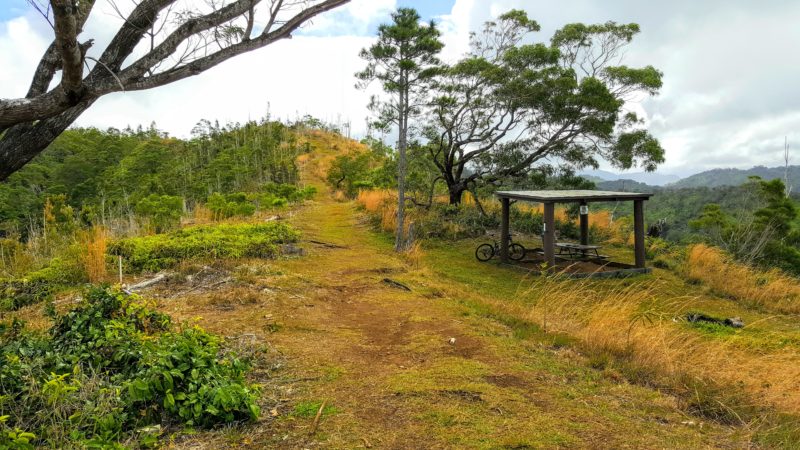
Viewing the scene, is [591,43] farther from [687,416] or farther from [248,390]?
[248,390]

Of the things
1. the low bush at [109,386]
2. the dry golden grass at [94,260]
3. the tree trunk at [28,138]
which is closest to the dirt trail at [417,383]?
the low bush at [109,386]

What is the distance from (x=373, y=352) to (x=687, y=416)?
2430 mm

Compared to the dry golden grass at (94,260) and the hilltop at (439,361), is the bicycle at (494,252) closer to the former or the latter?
the hilltop at (439,361)

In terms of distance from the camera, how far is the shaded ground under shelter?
405 inches

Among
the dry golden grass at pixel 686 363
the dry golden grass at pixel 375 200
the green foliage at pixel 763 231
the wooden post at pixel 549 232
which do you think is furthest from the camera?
the dry golden grass at pixel 375 200

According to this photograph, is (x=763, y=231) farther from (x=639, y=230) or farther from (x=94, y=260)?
(x=94, y=260)

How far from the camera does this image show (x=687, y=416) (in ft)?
10.9

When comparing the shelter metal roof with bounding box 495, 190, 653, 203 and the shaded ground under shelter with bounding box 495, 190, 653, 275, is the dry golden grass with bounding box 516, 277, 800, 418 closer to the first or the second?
the shaded ground under shelter with bounding box 495, 190, 653, 275

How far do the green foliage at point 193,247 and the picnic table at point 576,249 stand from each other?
6.28 metres

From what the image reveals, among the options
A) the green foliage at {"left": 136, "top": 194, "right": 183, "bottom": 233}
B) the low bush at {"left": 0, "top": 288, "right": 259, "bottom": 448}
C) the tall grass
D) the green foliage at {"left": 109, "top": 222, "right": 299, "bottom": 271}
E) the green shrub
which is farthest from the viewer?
the tall grass

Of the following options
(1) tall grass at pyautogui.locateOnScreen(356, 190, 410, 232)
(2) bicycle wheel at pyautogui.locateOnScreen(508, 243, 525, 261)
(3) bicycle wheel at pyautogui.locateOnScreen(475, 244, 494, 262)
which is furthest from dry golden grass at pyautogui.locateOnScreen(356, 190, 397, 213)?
(2) bicycle wheel at pyautogui.locateOnScreen(508, 243, 525, 261)

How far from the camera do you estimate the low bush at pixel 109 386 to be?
2496 millimetres

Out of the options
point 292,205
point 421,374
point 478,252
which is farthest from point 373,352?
point 292,205

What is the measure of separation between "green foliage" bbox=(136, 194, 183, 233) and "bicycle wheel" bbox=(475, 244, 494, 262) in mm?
6919
